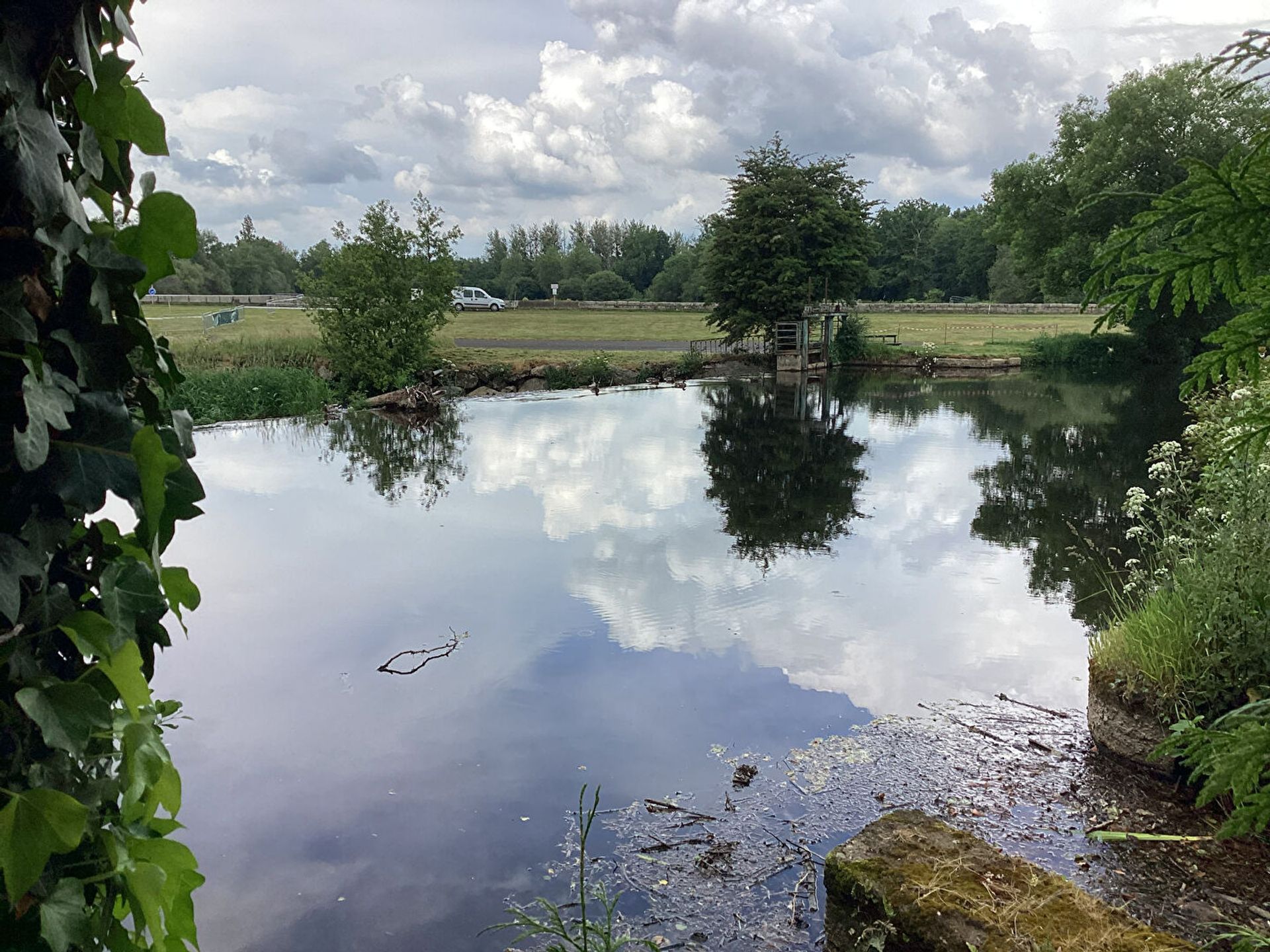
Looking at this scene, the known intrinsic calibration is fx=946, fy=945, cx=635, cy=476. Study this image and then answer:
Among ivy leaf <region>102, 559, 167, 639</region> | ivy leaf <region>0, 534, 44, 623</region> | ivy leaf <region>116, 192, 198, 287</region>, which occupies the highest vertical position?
ivy leaf <region>116, 192, 198, 287</region>

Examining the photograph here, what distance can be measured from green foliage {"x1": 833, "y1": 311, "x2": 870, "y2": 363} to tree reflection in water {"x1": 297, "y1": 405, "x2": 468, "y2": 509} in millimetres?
18461

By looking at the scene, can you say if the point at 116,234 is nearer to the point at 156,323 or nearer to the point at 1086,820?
the point at 1086,820

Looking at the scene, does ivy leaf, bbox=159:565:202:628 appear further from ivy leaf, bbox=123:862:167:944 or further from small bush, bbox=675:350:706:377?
small bush, bbox=675:350:706:377

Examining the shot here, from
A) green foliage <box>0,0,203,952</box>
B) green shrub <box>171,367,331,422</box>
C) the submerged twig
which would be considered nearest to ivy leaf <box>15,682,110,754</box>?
green foliage <box>0,0,203,952</box>

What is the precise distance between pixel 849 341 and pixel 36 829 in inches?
1386

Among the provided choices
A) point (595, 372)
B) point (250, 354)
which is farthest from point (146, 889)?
point (595, 372)

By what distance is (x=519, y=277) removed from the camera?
88.0 metres

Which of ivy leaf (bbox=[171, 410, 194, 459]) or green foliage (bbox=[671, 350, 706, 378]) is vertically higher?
ivy leaf (bbox=[171, 410, 194, 459])

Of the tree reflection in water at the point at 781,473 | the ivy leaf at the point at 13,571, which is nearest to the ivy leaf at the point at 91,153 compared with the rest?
the ivy leaf at the point at 13,571

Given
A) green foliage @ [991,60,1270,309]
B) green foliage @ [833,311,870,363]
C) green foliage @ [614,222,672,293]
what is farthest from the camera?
green foliage @ [614,222,672,293]

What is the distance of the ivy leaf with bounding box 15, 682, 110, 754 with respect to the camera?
1.27 metres

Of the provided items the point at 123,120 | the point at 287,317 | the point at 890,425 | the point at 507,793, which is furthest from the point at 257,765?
the point at 287,317

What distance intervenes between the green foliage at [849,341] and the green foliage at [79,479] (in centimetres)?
3435

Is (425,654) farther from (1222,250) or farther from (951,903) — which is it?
(1222,250)
